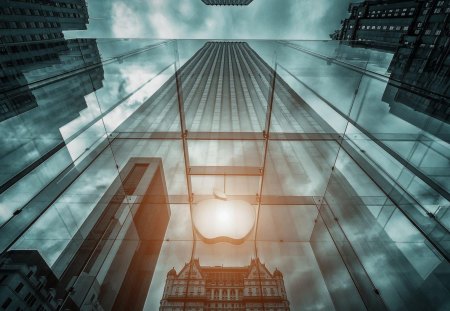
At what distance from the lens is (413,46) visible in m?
8.91

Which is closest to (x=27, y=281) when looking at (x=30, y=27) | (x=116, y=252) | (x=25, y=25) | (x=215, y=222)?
(x=116, y=252)

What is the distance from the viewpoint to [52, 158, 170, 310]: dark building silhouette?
2.40 metres

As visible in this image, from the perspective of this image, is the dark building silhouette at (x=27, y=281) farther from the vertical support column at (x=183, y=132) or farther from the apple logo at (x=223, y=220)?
the vertical support column at (x=183, y=132)

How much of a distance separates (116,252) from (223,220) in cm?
210

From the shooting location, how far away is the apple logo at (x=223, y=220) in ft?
5.46

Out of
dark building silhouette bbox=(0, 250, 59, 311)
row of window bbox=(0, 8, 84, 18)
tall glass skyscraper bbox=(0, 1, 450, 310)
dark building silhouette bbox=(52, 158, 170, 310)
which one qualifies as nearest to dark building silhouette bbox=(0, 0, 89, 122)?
row of window bbox=(0, 8, 84, 18)

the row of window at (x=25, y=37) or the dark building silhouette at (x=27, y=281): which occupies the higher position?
the row of window at (x=25, y=37)

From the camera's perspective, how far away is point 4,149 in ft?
35.2

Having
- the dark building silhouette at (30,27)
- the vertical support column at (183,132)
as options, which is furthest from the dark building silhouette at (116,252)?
the dark building silhouette at (30,27)

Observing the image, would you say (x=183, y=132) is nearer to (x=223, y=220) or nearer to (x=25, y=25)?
(x=223, y=220)

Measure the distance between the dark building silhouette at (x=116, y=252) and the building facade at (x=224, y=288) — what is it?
464 mm

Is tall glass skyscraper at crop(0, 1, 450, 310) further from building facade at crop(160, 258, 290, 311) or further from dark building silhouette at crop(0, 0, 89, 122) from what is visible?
dark building silhouette at crop(0, 0, 89, 122)

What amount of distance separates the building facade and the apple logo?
46.5 inches

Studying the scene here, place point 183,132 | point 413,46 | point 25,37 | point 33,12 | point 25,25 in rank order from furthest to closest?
1. point 33,12
2. point 25,37
3. point 25,25
4. point 413,46
5. point 183,132
